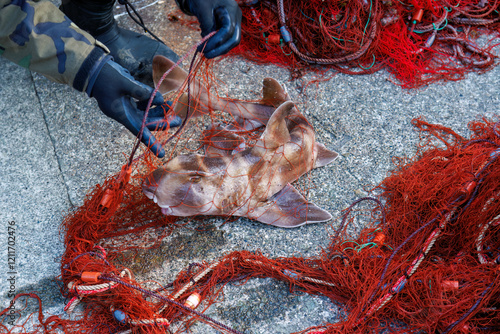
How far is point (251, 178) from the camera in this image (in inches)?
110

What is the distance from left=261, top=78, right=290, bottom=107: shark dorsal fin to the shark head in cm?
85

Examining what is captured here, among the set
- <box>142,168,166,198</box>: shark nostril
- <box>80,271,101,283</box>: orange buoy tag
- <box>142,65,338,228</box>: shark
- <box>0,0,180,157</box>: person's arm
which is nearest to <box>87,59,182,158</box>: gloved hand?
<box>0,0,180,157</box>: person's arm

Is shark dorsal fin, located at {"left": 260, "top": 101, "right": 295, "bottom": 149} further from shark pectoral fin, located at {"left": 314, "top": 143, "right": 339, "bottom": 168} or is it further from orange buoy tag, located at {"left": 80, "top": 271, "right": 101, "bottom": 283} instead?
orange buoy tag, located at {"left": 80, "top": 271, "right": 101, "bottom": 283}

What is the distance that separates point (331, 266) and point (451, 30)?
2.80 m

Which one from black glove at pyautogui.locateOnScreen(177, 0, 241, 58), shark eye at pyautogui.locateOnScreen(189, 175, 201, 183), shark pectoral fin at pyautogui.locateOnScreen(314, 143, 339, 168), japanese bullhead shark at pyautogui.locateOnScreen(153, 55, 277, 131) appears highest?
black glove at pyautogui.locateOnScreen(177, 0, 241, 58)

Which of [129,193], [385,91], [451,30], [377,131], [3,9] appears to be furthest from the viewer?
[451,30]

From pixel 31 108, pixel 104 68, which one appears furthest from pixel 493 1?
pixel 31 108

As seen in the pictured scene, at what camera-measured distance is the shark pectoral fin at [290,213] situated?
277cm

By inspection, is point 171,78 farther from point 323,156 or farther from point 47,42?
point 323,156

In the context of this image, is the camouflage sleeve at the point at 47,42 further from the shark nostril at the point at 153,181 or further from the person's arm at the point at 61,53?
the shark nostril at the point at 153,181

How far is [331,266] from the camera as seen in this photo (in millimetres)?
2520

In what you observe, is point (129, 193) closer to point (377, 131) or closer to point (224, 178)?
point (224, 178)

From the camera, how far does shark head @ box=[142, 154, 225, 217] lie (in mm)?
2604

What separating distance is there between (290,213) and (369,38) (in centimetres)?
191
